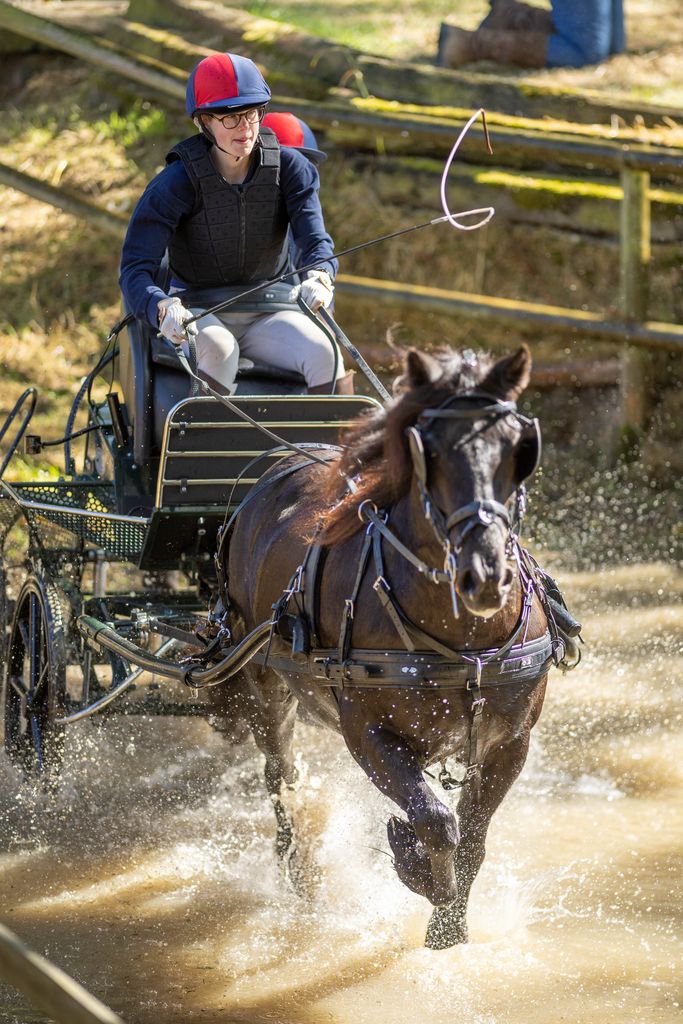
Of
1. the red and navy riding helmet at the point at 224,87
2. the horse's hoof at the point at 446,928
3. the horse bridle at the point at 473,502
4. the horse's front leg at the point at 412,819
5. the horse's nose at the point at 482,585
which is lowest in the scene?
the horse's hoof at the point at 446,928

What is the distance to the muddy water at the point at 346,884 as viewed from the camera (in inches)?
136

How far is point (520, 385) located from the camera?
285cm

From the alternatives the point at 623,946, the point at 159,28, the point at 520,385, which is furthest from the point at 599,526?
the point at 159,28

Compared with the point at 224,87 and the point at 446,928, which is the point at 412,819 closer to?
the point at 446,928

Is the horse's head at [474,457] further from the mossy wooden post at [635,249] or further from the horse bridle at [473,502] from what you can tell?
the mossy wooden post at [635,249]

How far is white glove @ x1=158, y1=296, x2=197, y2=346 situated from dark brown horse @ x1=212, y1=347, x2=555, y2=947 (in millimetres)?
629

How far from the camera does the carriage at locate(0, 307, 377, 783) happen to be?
4.17m

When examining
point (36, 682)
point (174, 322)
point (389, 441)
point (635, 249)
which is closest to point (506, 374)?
point (389, 441)

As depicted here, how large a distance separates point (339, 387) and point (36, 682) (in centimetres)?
156

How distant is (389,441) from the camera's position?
2941 mm

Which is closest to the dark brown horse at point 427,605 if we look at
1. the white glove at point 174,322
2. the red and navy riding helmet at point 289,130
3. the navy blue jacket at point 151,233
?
the white glove at point 174,322

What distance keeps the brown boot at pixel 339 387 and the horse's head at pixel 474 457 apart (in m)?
1.64

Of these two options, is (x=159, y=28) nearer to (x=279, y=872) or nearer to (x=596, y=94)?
(x=596, y=94)

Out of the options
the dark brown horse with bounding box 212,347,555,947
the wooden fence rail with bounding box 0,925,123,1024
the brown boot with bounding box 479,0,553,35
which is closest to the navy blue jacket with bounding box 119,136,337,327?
the dark brown horse with bounding box 212,347,555,947
